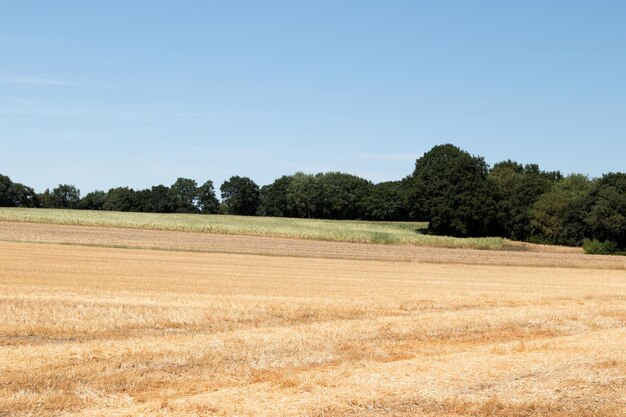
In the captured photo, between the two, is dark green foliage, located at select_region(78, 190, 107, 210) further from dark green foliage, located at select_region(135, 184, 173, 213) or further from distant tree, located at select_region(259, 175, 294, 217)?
distant tree, located at select_region(259, 175, 294, 217)

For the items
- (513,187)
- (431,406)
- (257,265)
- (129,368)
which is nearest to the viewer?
(431,406)

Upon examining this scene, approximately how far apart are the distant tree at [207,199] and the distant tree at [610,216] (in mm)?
98326

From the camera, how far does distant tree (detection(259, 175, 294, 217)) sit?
150875mm

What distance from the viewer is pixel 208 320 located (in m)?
18.0

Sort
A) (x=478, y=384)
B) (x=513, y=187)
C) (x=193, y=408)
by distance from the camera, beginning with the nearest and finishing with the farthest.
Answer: (x=193, y=408) < (x=478, y=384) < (x=513, y=187)

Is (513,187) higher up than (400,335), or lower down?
higher up

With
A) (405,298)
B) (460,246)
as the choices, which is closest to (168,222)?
(460,246)

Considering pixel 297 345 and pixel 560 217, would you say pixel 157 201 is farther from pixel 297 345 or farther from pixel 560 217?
pixel 297 345

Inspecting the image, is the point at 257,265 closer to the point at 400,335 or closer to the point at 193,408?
the point at 400,335

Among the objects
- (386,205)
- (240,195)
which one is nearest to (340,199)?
(386,205)

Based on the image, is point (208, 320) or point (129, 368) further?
point (208, 320)

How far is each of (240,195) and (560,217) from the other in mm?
86535

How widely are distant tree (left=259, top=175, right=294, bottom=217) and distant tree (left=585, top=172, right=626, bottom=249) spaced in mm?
75567

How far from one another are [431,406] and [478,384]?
1572 mm
